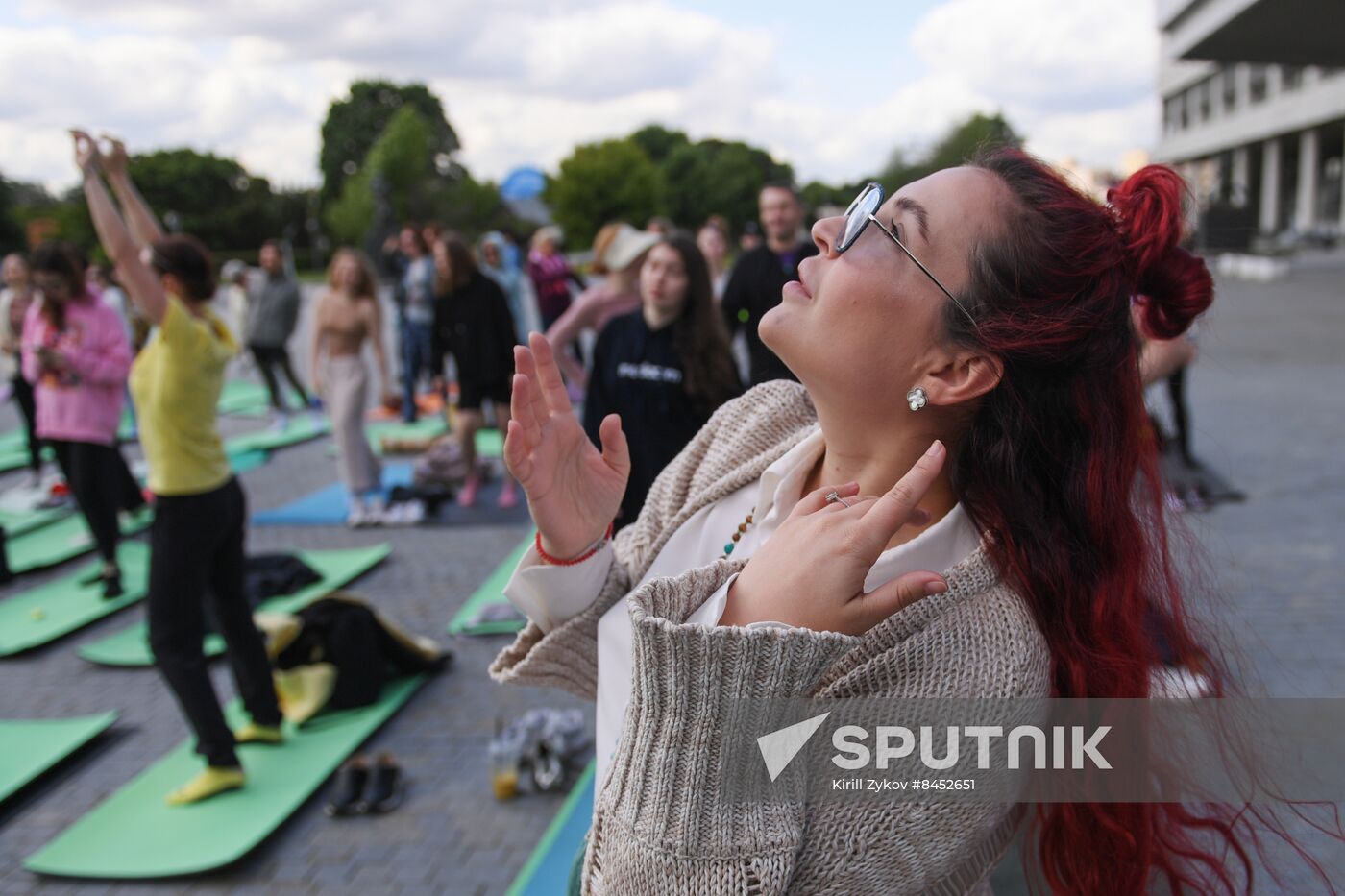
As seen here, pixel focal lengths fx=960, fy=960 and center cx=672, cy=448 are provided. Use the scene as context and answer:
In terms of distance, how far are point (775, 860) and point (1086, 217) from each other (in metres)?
1.03

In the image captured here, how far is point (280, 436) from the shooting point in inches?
440

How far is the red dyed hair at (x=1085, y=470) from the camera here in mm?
1369

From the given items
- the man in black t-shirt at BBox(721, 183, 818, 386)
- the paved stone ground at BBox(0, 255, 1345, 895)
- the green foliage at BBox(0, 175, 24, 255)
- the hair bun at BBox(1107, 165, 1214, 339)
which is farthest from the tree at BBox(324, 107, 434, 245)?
the hair bun at BBox(1107, 165, 1214, 339)

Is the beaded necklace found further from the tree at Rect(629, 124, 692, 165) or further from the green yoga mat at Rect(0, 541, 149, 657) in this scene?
the tree at Rect(629, 124, 692, 165)

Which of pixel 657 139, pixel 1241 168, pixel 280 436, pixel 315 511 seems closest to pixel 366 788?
pixel 315 511

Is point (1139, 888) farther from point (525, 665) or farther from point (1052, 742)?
point (525, 665)

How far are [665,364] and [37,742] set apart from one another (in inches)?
135

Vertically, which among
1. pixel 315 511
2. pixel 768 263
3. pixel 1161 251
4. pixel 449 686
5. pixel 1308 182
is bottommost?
pixel 449 686

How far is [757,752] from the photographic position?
47.6 inches

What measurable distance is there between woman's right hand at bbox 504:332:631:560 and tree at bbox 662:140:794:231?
246 ft

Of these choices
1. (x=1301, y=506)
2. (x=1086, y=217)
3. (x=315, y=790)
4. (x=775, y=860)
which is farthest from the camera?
(x=1301, y=506)

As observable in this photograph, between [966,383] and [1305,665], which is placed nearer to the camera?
[966,383]

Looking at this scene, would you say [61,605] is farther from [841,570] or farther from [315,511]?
[841,570]

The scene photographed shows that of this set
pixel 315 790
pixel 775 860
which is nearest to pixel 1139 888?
pixel 775 860
